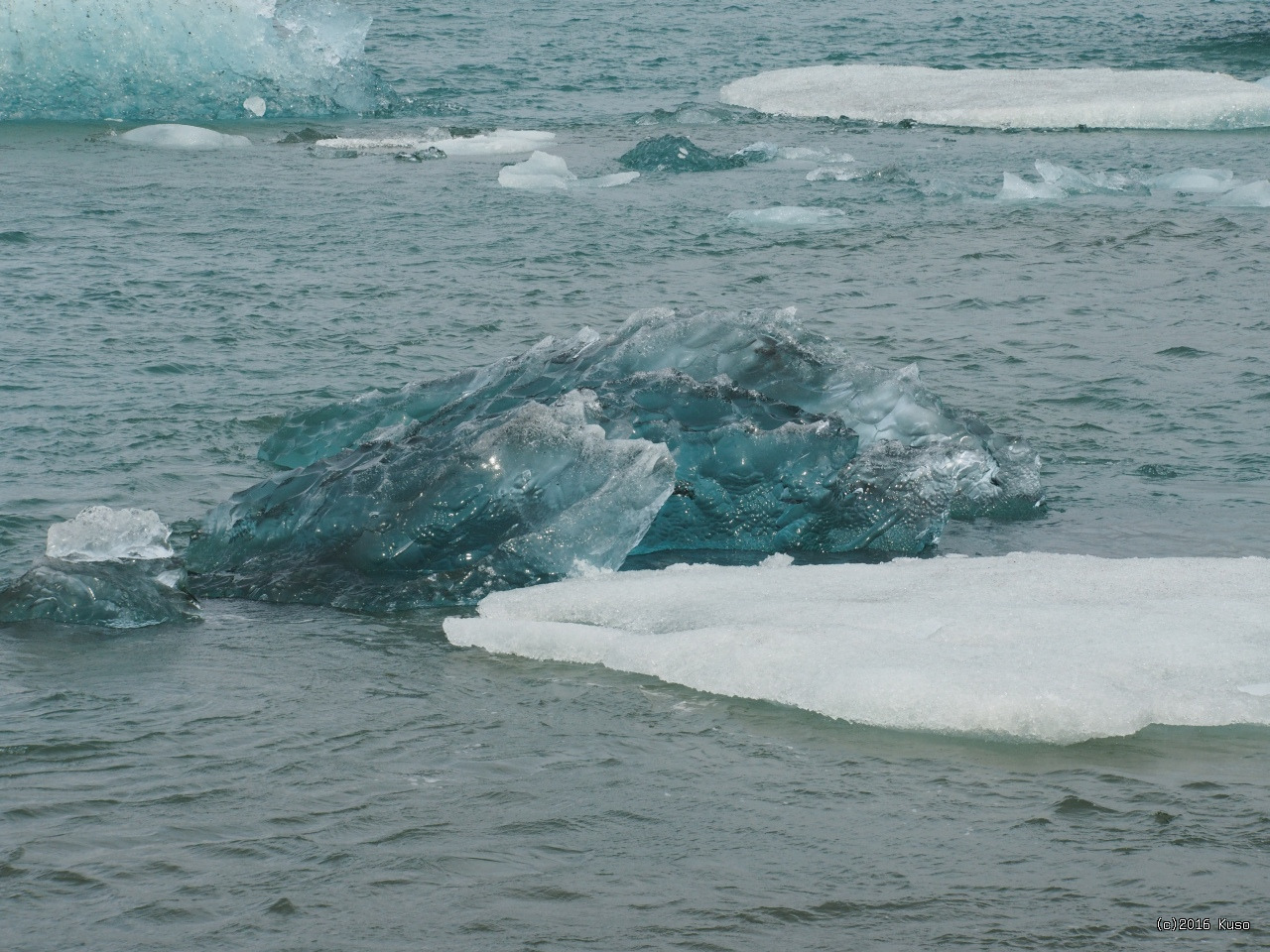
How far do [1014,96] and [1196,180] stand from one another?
5077mm

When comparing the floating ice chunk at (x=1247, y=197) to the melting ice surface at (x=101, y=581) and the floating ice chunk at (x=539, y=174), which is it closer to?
the floating ice chunk at (x=539, y=174)

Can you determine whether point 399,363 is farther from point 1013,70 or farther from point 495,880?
point 1013,70

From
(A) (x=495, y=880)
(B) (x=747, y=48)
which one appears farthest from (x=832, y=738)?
(B) (x=747, y=48)

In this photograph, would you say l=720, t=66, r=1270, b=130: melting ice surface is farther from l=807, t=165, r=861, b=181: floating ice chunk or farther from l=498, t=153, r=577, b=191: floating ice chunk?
l=498, t=153, r=577, b=191: floating ice chunk

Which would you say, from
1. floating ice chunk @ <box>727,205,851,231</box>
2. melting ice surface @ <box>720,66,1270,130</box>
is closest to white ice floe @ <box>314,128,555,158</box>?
melting ice surface @ <box>720,66,1270,130</box>

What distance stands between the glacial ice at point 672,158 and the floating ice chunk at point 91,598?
10.3 meters

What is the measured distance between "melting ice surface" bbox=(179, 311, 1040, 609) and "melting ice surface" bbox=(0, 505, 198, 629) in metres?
0.23

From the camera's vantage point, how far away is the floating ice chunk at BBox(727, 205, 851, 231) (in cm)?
1278

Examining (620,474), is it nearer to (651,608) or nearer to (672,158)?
(651,608)

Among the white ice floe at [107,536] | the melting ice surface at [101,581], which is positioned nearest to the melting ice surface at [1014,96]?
the white ice floe at [107,536]

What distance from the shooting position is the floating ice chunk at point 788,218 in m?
12.8

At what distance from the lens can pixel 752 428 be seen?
6.33 m

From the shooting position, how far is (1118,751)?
13.5ft

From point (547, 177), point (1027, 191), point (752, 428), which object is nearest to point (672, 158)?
point (547, 177)
